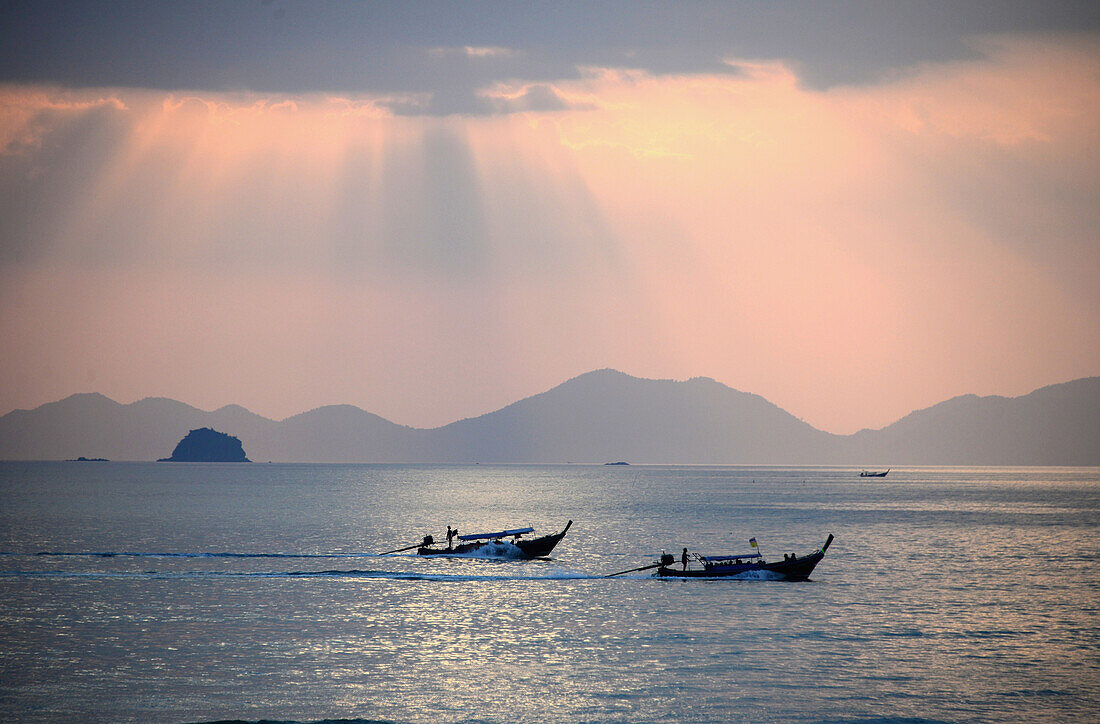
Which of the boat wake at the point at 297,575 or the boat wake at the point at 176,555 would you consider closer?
the boat wake at the point at 297,575

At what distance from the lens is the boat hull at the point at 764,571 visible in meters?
68.0

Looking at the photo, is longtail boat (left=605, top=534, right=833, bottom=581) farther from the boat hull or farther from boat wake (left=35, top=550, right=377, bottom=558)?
boat wake (left=35, top=550, right=377, bottom=558)

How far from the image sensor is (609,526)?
410 ft

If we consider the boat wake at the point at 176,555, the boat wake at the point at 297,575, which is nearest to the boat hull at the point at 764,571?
the boat wake at the point at 297,575

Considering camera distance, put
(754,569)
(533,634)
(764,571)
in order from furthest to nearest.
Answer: (754,569) → (764,571) → (533,634)

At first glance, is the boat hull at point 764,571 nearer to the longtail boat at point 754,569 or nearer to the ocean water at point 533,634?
the longtail boat at point 754,569

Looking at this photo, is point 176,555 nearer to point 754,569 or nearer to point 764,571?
point 754,569

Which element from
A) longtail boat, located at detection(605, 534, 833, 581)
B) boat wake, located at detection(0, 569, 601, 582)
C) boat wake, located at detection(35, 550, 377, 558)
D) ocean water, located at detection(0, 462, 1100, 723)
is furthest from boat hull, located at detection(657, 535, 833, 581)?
boat wake, located at detection(35, 550, 377, 558)

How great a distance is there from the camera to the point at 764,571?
225ft

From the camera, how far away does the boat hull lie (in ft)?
223

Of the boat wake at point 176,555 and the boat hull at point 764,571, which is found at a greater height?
the boat wake at point 176,555

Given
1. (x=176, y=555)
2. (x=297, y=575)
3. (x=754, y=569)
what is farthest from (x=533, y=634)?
(x=176, y=555)

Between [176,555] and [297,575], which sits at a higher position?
[176,555]

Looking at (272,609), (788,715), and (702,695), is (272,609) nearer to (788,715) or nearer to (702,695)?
(702,695)
